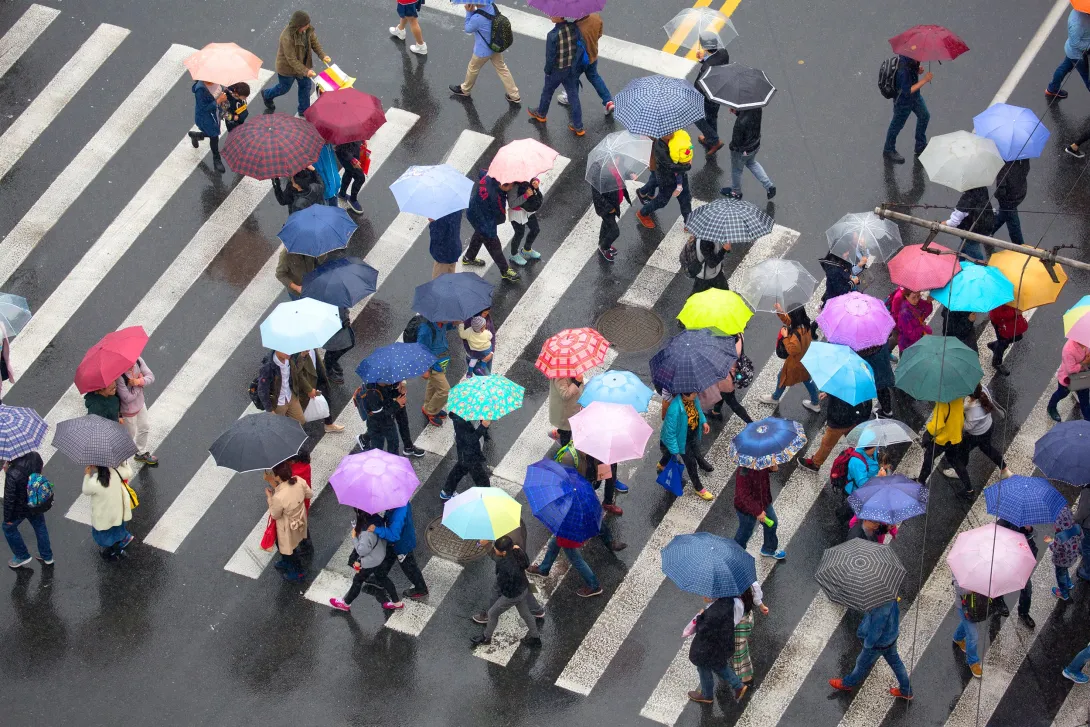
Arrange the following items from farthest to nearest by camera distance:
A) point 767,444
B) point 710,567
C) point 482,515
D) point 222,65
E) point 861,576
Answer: point 222,65, point 767,444, point 482,515, point 861,576, point 710,567

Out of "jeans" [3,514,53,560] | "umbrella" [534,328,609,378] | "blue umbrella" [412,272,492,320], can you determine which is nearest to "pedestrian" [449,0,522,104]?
"blue umbrella" [412,272,492,320]

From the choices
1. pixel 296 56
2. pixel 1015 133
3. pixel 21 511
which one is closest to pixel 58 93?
pixel 296 56

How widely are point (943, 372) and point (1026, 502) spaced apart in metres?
1.61

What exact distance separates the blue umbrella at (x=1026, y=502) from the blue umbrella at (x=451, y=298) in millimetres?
5747

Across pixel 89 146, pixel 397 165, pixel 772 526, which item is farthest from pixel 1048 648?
pixel 89 146

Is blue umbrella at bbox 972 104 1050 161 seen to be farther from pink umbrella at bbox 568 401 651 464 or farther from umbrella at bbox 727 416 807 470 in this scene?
pink umbrella at bbox 568 401 651 464

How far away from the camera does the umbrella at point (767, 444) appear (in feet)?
44.3

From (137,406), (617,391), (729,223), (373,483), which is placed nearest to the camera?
(373,483)

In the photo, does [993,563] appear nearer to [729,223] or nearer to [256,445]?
[729,223]

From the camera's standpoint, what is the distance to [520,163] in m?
16.3

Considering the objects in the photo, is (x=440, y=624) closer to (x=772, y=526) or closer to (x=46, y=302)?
(x=772, y=526)

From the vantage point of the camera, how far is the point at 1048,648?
14141 mm

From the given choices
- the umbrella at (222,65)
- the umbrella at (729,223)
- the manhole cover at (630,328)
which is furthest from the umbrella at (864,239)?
the umbrella at (222,65)

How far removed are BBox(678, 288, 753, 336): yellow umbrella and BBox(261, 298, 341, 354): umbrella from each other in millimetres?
3889
